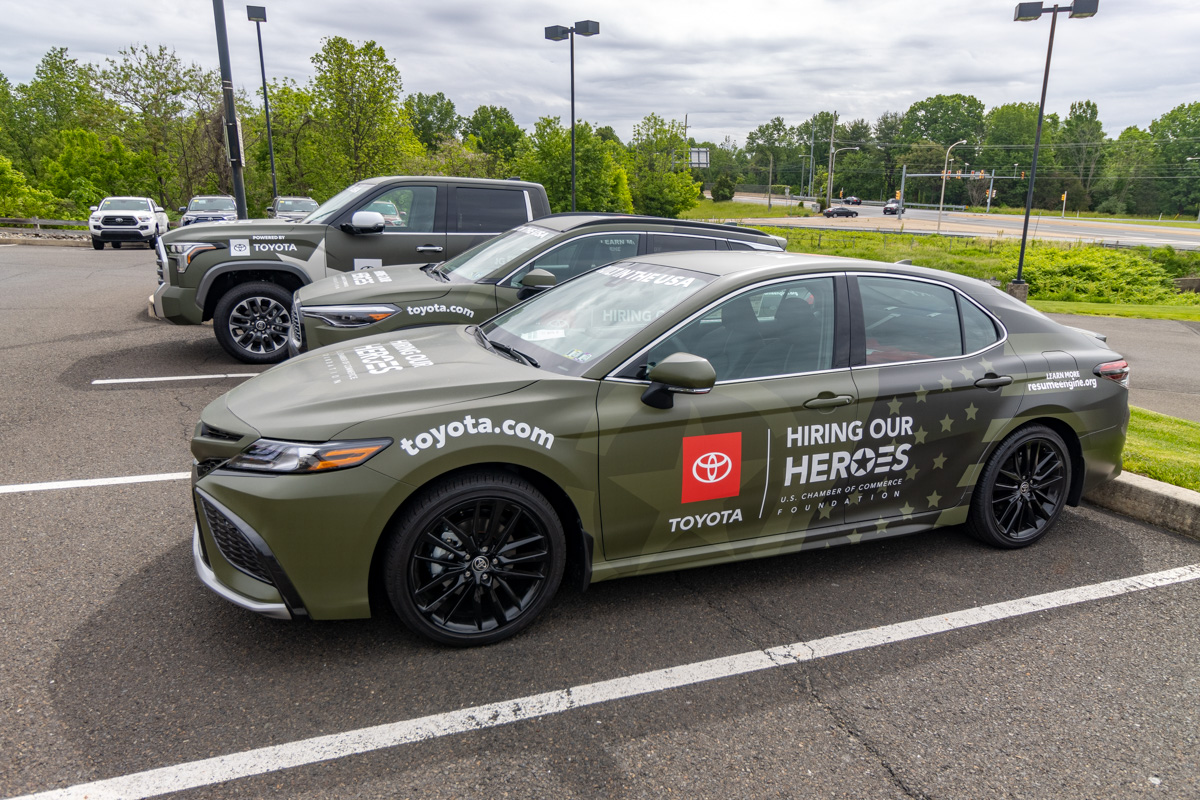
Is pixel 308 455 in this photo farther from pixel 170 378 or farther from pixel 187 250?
pixel 187 250

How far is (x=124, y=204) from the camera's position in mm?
25656

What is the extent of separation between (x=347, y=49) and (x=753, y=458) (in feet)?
96.2

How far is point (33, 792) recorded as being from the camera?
2.41 metres

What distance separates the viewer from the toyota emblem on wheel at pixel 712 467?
11.4 feet

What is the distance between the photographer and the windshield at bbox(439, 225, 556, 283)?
6672 mm

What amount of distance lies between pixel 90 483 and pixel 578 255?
390 cm

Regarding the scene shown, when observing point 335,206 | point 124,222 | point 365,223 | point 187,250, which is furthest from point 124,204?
point 365,223

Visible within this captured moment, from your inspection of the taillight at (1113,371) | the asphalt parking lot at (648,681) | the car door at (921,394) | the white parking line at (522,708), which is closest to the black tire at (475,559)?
the asphalt parking lot at (648,681)

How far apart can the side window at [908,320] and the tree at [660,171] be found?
53227 millimetres

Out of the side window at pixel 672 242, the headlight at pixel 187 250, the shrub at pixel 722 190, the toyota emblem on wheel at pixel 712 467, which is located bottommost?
the toyota emblem on wheel at pixel 712 467

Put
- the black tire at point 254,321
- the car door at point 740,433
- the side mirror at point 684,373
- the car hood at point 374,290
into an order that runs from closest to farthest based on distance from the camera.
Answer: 1. the side mirror at point 684,373
2. the car door at point 740,433
3. the car hood at point 374,290
4. the black tire at point 254,321

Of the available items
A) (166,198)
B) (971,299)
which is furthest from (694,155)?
(971,299)

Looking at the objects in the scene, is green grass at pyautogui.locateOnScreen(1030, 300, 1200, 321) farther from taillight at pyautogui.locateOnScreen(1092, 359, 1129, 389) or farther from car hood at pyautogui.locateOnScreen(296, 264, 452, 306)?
car hood at pyautogui.locateOnScreen(296, 264, 452, 306)

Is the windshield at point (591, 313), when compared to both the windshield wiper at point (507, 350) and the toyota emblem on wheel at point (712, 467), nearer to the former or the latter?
the windshield wiper at point (507, 350)
